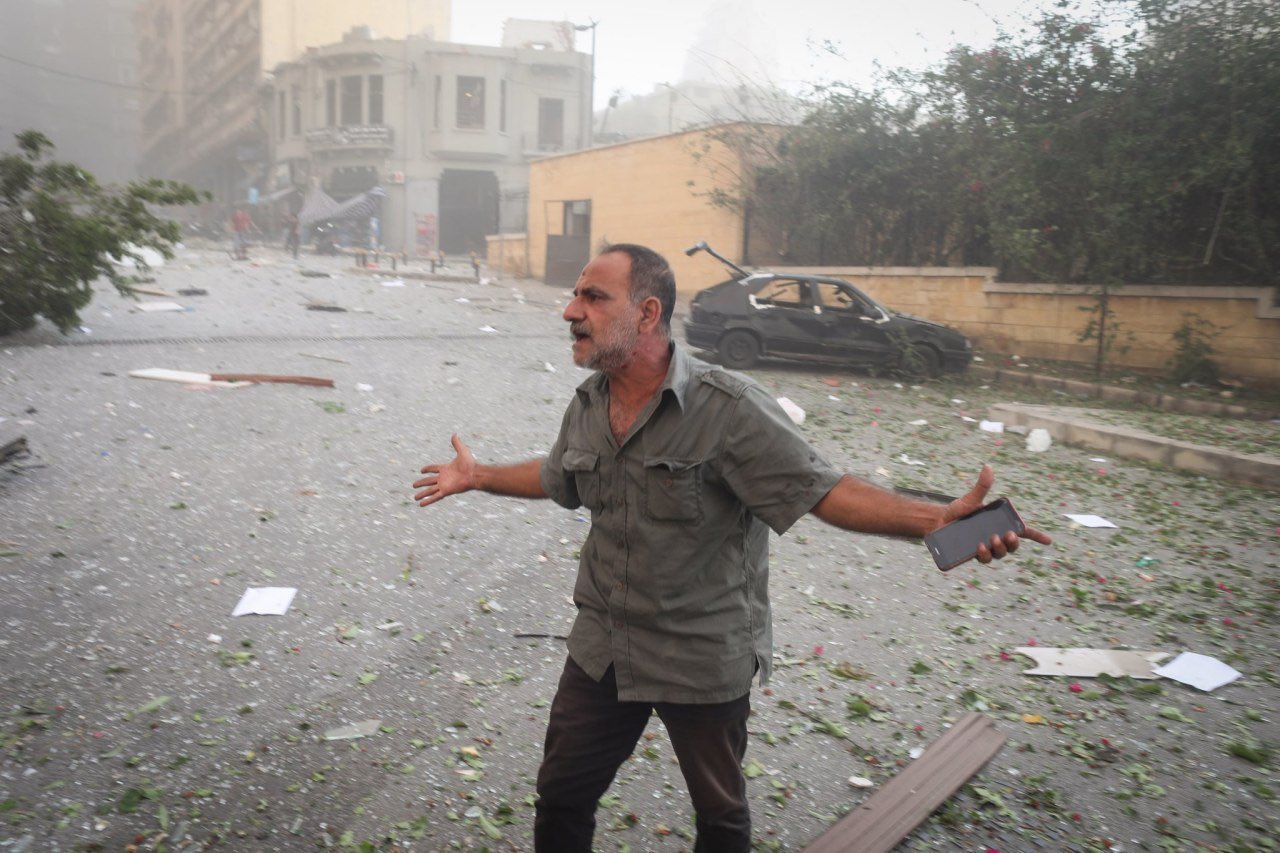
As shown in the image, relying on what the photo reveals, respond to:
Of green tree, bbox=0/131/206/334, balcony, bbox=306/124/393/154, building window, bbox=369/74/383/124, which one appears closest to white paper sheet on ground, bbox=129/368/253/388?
green tree, bbox=0/131/206/334

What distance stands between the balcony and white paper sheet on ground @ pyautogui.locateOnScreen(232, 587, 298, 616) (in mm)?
39632

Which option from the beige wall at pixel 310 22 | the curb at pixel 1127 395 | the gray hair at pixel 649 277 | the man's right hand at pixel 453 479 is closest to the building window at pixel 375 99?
the beige wall at pixel 310 22

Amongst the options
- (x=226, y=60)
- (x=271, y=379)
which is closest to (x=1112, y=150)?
(x=271, y=379)

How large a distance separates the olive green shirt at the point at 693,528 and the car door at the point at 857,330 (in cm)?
1067

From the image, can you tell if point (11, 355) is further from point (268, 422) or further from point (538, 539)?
point (538, 539)

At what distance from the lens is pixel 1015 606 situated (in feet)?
16.7

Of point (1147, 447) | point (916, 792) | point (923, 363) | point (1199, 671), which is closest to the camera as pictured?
point (916, 792)

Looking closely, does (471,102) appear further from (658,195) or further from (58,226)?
(58,226)

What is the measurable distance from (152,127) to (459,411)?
7820 cm

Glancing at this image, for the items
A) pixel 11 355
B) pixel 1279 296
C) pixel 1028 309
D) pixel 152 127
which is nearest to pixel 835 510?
pixel 11 355

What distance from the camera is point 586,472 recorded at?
2.29 meters

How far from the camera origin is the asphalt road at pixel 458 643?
303 centimetres

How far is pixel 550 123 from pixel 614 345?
144ft

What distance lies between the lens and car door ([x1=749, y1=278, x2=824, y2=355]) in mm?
12539
